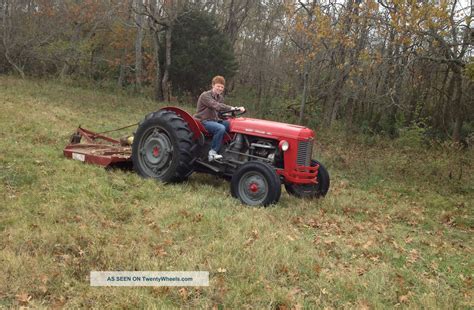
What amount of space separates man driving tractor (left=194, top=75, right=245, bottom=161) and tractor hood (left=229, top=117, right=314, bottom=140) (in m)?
0.22

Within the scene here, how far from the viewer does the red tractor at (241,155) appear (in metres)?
6.72

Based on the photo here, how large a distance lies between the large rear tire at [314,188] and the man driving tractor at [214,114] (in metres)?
1.43

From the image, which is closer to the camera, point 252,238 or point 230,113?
point 252,238

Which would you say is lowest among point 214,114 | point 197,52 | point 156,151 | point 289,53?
point 156,151

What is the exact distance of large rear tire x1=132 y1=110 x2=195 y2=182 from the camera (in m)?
7.17

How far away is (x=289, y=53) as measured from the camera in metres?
25.0

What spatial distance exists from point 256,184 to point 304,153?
0.94 meters

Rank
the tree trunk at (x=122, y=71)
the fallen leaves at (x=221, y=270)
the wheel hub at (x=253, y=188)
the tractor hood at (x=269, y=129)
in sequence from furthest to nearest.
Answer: the tree trunk at (x=122, y=71) < the tractor hood at (x=269, y=129) < the wheel hub at (x=253, y=188) < the fallen leaves at (x=221, y=270)

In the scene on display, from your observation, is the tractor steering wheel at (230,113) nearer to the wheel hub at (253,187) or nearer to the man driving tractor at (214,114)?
the man driving tractor at (214,114)

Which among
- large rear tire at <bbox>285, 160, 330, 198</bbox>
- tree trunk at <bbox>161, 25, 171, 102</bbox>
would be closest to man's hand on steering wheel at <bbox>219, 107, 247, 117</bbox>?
large rear tire at <bbox>285, 160, 330, 198</bbox>

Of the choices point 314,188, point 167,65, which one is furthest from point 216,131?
point 167,65

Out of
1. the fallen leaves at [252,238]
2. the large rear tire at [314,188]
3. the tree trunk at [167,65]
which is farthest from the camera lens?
the tree trunk at [167,65]

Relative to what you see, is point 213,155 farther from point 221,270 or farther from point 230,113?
point 221,270

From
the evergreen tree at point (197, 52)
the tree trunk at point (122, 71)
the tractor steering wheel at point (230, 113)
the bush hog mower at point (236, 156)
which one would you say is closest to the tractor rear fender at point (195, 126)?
the bush hog mower at point (236, 156)
